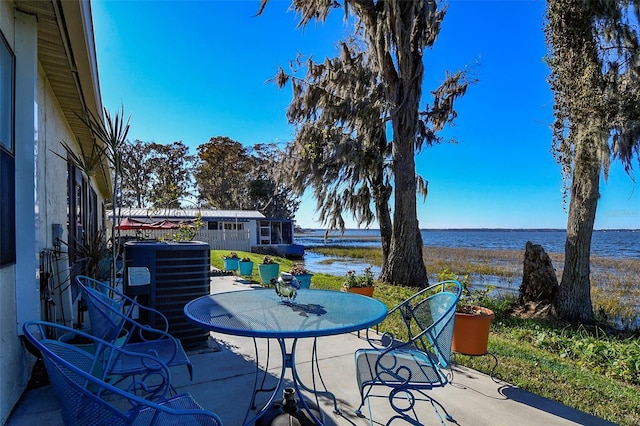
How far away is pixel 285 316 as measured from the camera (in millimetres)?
2117

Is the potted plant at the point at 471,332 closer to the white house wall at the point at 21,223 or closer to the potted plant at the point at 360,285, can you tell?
the potted plant at the point at 360,285

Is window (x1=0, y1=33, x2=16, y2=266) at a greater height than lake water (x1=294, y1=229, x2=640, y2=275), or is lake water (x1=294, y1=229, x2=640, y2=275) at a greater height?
window (x1=0, y1=33, x2=16, y2=266)

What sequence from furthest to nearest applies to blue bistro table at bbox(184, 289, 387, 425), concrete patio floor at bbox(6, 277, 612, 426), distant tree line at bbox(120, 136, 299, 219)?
distant tree line at bbox(120, 136, 299, 219) → concrete patio floor at bbox(6, 277, 612, 426) → blue bistro table at bbox(184, 289, 387, 425)

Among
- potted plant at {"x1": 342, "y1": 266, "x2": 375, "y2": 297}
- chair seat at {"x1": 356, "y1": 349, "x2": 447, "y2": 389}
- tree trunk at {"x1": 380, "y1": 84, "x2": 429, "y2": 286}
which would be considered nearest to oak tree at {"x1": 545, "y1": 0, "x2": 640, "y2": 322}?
tree trunk at {"x1": 380, "y1": 84, "x2": 429, "y2": 286}

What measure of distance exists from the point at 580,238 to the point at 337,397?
584cm

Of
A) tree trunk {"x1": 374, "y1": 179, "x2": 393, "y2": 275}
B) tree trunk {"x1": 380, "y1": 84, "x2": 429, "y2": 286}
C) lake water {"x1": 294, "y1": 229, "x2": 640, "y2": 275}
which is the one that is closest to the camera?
tree trunk {"x1": 380, "y1": 84, "x2": 429, "y2": 286}

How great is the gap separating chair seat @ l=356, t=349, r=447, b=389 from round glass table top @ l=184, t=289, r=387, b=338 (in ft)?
1.01

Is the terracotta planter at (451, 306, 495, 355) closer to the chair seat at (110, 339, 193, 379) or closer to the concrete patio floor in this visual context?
the concrete patio floor

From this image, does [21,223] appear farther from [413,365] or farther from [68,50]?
[413,365]

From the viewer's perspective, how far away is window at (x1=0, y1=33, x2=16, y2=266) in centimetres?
208

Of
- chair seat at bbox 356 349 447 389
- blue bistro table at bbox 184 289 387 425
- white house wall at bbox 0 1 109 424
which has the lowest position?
chair seat at bbox 356 349 447 389

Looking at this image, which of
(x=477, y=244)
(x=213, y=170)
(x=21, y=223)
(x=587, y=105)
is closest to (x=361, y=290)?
(x=21, y=223)

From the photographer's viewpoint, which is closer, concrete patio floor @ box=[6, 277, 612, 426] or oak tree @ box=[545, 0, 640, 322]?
concrete patio floor @ box=[6, 277, 612, 426]

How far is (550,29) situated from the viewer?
21.0 feet
